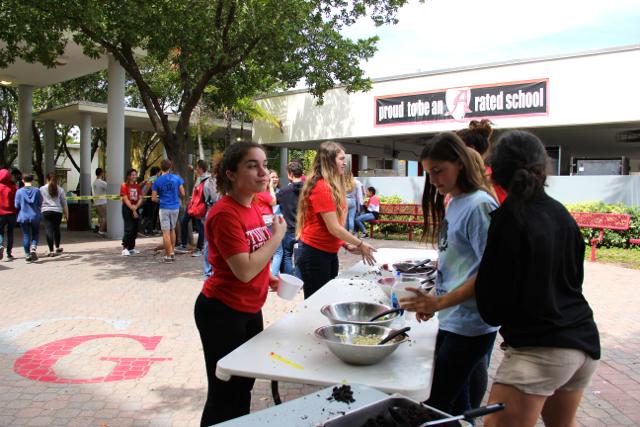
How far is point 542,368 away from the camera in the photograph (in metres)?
1.70

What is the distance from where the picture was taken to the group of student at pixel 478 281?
1.69 meters

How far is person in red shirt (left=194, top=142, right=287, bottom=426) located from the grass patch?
954 centimetres

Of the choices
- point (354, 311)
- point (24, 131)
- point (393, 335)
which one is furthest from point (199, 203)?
point (24, 131)

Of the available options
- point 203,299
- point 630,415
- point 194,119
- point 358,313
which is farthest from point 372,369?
point 194,119

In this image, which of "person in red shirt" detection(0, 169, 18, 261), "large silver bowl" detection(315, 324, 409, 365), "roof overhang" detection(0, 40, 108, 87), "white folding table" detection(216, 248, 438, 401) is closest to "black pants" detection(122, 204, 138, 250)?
"person in red shirt" detection(0, 169, 18, 261)

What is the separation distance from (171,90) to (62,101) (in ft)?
18.0

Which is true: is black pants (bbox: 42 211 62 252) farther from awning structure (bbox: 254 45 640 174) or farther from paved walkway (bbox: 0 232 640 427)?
awning structure (bbox: 254 45 640 174)

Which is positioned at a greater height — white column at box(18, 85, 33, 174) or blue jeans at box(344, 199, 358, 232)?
white column at box(18, 85, 33, 174)

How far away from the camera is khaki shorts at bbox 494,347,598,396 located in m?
1.69

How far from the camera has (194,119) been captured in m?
21.8

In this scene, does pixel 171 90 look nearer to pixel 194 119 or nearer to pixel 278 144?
pixel 194 119

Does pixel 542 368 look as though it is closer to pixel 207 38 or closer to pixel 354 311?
pixel 354 311

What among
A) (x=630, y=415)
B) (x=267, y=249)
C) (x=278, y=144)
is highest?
(x=278, y=144)

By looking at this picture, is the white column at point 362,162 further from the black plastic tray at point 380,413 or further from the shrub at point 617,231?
the black plastic tray at point 380,413
